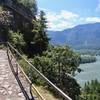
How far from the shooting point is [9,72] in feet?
49.5

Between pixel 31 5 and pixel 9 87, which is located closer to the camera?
pixel 9 87

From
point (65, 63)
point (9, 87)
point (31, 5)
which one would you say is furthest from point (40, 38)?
point (9, 87)

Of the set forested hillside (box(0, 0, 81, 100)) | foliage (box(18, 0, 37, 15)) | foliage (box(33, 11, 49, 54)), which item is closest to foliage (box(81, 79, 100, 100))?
foliage (box(18, 0, 37, 15))

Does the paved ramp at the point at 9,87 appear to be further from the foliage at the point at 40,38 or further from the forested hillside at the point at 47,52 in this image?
the foliage at the point at 40,38

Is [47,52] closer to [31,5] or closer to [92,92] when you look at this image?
[31,5]

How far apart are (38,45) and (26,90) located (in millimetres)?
42668

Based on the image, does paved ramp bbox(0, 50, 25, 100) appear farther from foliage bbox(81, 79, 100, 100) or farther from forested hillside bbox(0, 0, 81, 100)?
foliage bbox(81, 79, 100, 100)

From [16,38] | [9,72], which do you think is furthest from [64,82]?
[9,72]

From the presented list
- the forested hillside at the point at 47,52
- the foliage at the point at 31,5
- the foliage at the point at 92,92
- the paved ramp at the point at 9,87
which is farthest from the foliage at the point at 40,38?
the foliage at the point at 92,92

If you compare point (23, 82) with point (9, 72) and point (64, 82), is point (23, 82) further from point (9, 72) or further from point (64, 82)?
point (64, 82)

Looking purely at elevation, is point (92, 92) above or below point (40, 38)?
below

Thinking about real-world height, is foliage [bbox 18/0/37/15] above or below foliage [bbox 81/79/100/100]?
above

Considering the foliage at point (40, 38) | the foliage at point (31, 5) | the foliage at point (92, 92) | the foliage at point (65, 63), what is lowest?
the foliage at point (92, 92)

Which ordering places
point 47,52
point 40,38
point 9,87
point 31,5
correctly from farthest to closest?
point 31,5 → point 47,52 → point 40,38 → point 9,87
